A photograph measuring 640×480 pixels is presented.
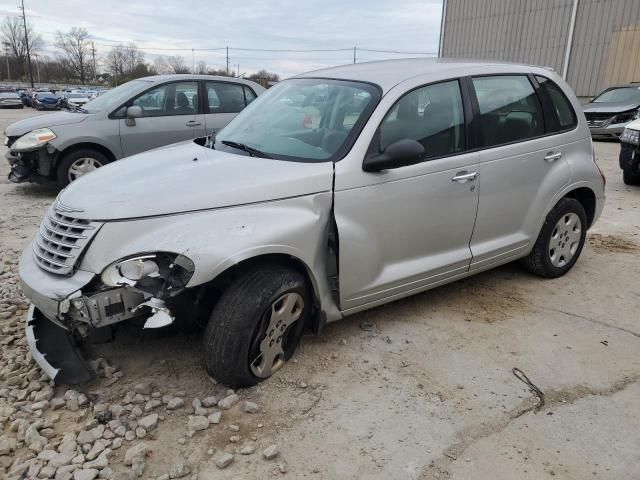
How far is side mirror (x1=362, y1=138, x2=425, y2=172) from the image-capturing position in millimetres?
3098

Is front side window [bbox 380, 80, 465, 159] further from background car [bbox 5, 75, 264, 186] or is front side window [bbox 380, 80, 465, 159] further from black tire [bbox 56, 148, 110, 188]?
black tire [bbox 56, 148, 110, 188]

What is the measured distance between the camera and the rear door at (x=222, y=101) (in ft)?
26.3

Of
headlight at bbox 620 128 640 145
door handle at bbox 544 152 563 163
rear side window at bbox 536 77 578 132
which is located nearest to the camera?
door handle at bbox 544 152 563 163

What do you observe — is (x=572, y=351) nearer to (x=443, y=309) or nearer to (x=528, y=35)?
(x=443, y=309)

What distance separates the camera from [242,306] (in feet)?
9.03

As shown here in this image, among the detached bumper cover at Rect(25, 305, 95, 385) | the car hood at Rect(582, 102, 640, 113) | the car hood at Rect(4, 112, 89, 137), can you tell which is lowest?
the detached bumper cover at Rect(25, 305, 95, 385)

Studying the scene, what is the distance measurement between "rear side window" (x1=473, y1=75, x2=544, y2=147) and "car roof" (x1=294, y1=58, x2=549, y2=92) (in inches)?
5.7

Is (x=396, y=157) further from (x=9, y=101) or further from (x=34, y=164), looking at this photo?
(x=9, y=101)

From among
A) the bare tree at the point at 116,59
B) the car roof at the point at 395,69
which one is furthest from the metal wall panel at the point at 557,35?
the bare tree at the point at 116,59

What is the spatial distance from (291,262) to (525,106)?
2.40 m

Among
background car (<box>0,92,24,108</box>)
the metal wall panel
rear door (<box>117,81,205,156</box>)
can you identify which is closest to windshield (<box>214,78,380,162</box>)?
rear door (<box>117,81,205,156</box>)

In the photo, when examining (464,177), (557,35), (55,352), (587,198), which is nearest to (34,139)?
(55,352)

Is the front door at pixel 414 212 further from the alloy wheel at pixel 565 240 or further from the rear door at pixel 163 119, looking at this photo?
the rear door at pixel 163 119

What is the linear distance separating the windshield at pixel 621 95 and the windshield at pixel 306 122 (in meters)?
13.4
